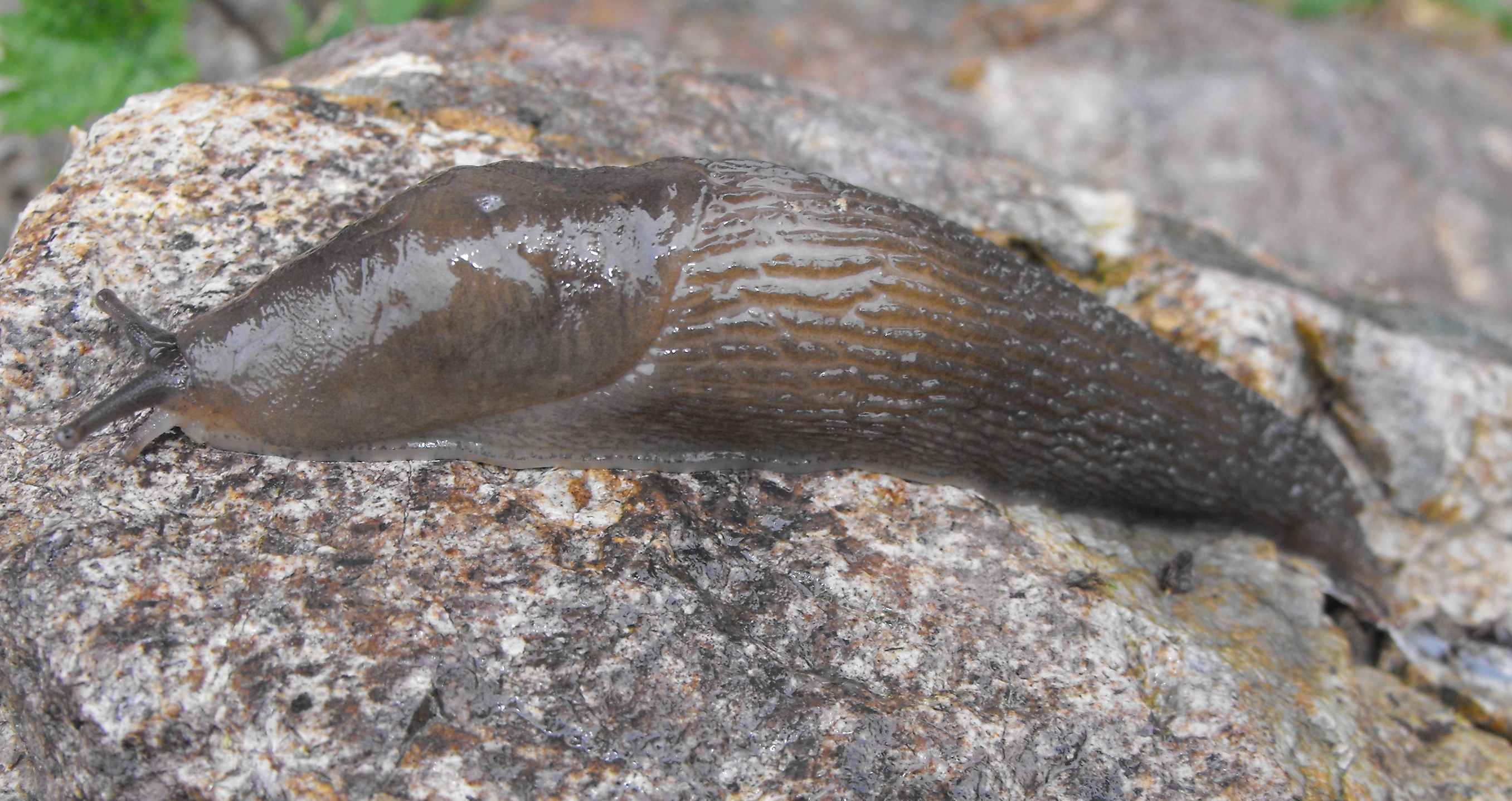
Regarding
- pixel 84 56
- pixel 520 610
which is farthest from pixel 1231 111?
pixel 84 56

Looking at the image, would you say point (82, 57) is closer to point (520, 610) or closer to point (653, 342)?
point (653, 342)

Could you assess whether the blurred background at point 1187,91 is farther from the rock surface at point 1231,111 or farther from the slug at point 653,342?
the slug at point 653,342

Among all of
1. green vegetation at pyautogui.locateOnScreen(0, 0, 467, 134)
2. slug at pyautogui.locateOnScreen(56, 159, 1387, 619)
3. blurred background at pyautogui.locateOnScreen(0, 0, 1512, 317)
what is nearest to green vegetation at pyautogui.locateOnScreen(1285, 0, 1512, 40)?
blurred background at pyautogui.locateOnScreen(0, 0, 1512, 317)

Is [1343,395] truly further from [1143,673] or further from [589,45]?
[589,45]

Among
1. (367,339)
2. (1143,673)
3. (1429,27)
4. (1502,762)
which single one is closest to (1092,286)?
(1143,673)

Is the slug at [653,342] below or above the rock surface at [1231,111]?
above

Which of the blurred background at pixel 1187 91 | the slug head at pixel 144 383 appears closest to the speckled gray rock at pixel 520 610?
the slug head at pixel 144 383

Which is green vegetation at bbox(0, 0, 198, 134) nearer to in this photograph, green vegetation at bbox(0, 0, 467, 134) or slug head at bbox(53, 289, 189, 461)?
green vegetation at bbox(0, 0, 467, 134)
